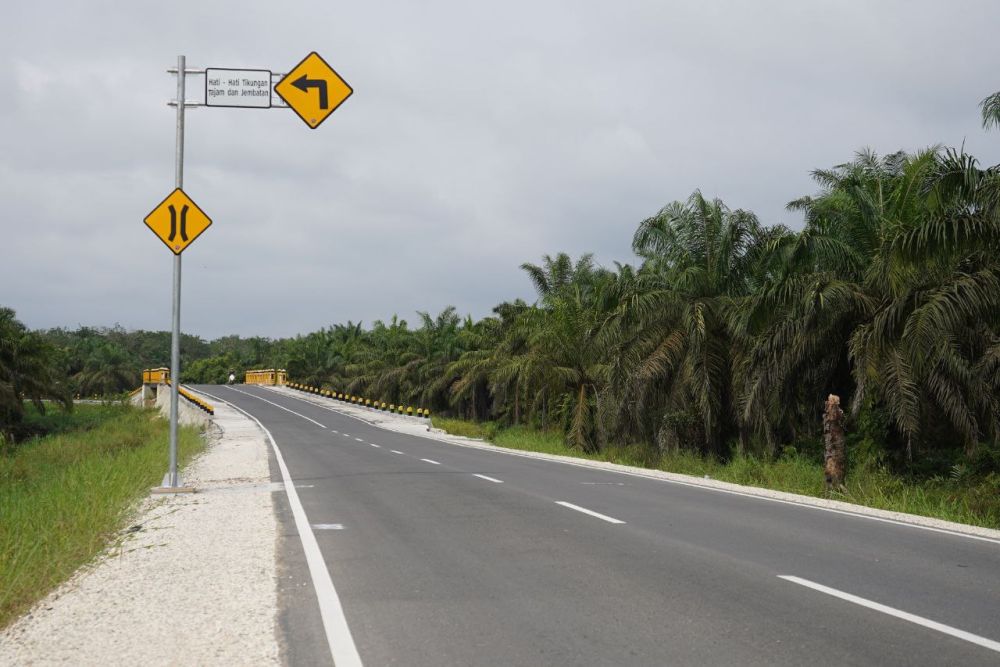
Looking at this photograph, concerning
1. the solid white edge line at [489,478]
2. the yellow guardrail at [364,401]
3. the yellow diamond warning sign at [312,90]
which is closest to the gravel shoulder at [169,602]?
the yellow diamond warning sign at [312,90]

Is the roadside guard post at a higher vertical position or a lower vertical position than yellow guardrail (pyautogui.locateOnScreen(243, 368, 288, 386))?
higher

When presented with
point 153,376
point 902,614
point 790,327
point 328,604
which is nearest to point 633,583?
point 902,614

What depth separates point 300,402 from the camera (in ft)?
229

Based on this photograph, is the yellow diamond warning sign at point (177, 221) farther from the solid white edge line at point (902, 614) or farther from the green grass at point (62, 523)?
the solid white edge line at point (902, 614)

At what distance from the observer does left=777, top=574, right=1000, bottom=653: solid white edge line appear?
5660 millimetres

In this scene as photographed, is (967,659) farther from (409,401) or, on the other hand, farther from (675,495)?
(409,401)

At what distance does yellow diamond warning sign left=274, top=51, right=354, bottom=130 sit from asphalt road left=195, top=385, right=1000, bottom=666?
5.05m

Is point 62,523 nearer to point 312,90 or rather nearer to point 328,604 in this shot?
point 328,604

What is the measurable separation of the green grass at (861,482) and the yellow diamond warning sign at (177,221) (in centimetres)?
1197

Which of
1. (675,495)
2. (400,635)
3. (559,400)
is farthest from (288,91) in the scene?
(559,400)

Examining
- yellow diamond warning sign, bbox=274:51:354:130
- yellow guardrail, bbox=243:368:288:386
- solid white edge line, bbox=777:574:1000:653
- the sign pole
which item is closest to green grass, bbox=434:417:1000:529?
solid white edge line, bbox=777:574:1000:653

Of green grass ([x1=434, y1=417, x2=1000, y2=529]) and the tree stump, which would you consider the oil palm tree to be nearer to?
green grass ([x1=434, y1=417, x2=1000, y2=529])

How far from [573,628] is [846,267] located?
695 inches

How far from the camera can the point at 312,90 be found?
10430 mm
